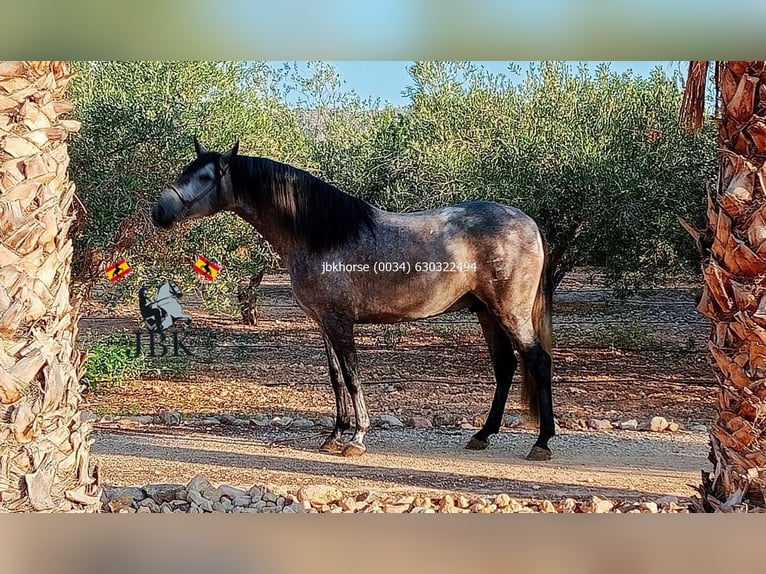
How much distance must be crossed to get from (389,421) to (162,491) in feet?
4.06

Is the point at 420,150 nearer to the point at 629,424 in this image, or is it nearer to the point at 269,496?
the point at 629,424

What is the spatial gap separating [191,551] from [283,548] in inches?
18.2

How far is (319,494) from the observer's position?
397 cm

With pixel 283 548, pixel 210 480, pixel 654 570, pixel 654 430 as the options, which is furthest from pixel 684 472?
pixel 210 480

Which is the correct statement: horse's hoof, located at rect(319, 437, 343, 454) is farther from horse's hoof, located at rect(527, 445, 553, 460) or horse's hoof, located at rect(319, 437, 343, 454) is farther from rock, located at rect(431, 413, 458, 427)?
horse's hoof, located at rect(527, 445, 553, 460)

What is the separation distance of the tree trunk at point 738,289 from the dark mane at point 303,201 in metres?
1.80

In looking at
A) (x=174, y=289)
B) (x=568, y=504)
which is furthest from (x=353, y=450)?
(x=174, y=289)

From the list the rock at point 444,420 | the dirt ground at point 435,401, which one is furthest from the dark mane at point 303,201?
the rock at point 444,420

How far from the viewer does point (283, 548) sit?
3.94 m

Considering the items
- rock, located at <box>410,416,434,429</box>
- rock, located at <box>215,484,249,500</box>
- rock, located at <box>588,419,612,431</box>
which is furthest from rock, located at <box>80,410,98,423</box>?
rock, located at <box>588,419,612,431</box>

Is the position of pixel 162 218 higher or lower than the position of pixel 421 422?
higher

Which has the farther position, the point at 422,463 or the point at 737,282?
the point at 422,463

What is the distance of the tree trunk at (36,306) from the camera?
3.65 m

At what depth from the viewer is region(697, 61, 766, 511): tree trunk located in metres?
3.73
